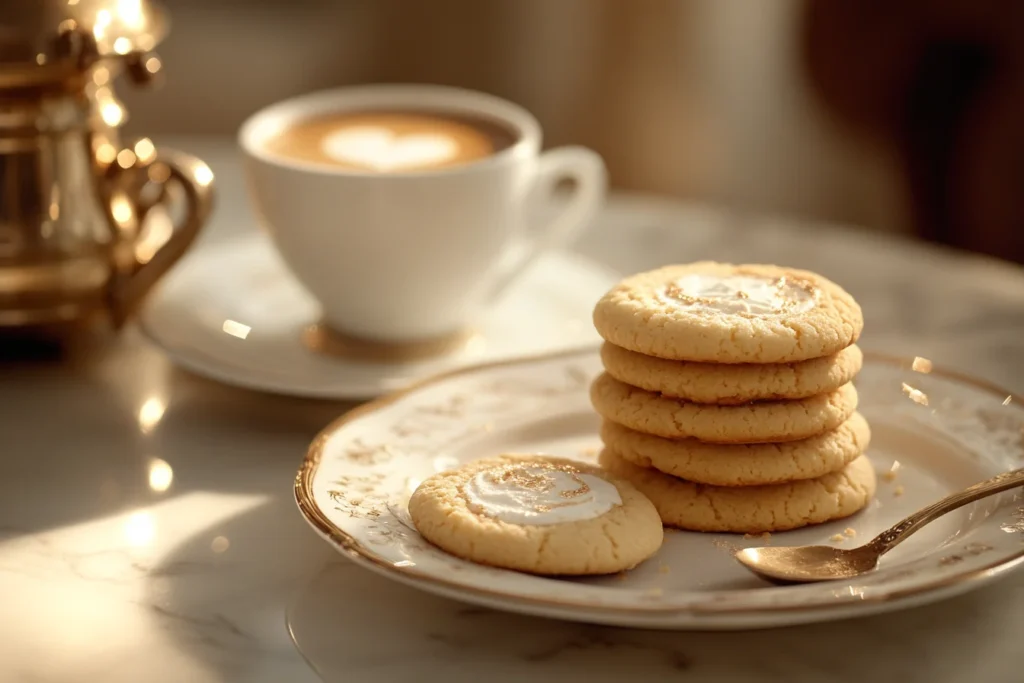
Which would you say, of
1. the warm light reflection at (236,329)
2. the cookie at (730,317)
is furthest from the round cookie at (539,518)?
the warm light reflection at (236,329)

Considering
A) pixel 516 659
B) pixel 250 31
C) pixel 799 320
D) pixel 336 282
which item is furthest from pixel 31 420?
pixel 250 31

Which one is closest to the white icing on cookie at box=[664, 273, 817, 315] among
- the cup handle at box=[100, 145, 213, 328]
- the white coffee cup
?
the white coffee cup

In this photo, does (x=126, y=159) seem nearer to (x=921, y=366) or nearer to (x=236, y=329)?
(x=236, y=329)

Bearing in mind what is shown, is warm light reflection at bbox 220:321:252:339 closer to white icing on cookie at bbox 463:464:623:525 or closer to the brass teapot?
the brass teapot

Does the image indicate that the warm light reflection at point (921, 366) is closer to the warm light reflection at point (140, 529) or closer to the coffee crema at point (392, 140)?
the coffee crema at point (392, 140)

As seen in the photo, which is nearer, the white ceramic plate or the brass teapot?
the white ceramic plate

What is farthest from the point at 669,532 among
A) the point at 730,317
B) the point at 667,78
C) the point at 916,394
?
the point at 667,78

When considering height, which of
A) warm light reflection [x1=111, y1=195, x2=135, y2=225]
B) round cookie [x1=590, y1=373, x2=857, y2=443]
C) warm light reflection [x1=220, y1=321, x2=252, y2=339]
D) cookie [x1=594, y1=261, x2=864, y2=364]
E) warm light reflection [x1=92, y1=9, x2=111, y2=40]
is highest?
warm light reflection [x1=92, y1=9, x2=111, y2=40]

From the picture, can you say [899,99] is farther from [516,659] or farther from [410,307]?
[516,659]
